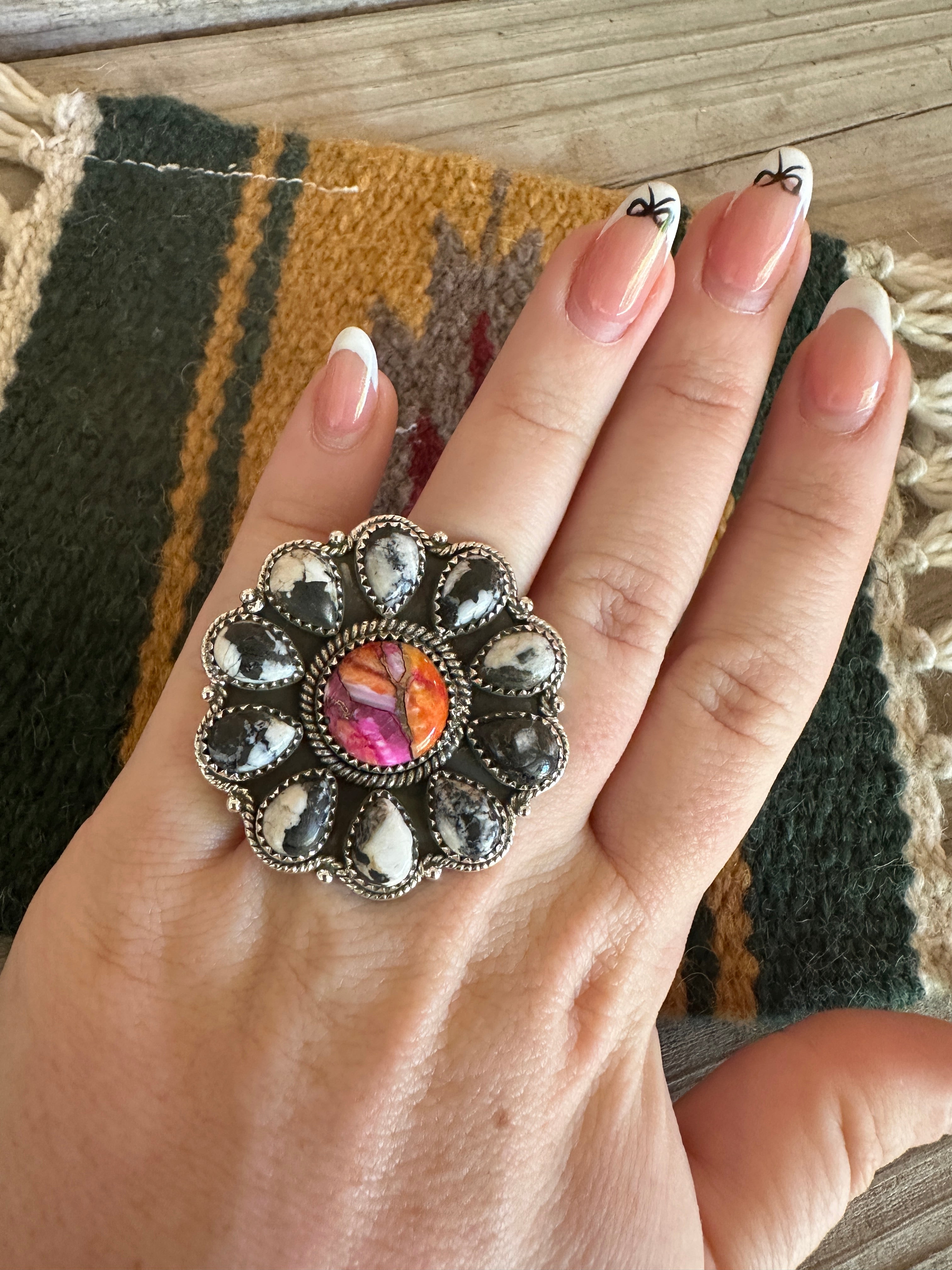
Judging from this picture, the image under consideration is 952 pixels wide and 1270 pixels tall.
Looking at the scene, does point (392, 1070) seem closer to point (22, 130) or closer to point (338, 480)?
point (338, 480)

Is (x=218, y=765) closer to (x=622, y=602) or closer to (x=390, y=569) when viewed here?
(x=390, y=569)

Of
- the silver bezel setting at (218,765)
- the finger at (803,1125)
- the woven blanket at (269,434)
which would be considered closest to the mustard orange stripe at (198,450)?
the woven blanket at (269,434)

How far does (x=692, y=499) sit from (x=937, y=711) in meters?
0.36

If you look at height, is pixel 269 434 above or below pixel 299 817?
above

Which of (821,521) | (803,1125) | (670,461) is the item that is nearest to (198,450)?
(670,461)

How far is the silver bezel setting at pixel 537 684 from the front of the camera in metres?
0.64

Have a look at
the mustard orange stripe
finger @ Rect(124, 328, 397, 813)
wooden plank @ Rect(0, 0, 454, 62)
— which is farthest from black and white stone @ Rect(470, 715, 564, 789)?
wooden plank @ Rect(0, 0, 454, 62)

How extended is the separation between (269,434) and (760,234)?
0.44 metres

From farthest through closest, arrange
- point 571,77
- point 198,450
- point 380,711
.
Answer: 1. point 571,77
2. point 198,450
3. point 380,711

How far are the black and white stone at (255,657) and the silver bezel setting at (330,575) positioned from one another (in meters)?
0.02

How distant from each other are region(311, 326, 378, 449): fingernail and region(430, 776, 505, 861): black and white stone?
273 millimetres

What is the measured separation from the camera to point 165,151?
926 mm

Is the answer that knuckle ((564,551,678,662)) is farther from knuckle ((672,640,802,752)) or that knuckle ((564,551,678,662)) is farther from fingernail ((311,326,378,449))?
fingernail ((311,326,378,449))

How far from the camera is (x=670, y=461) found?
2.45ft
